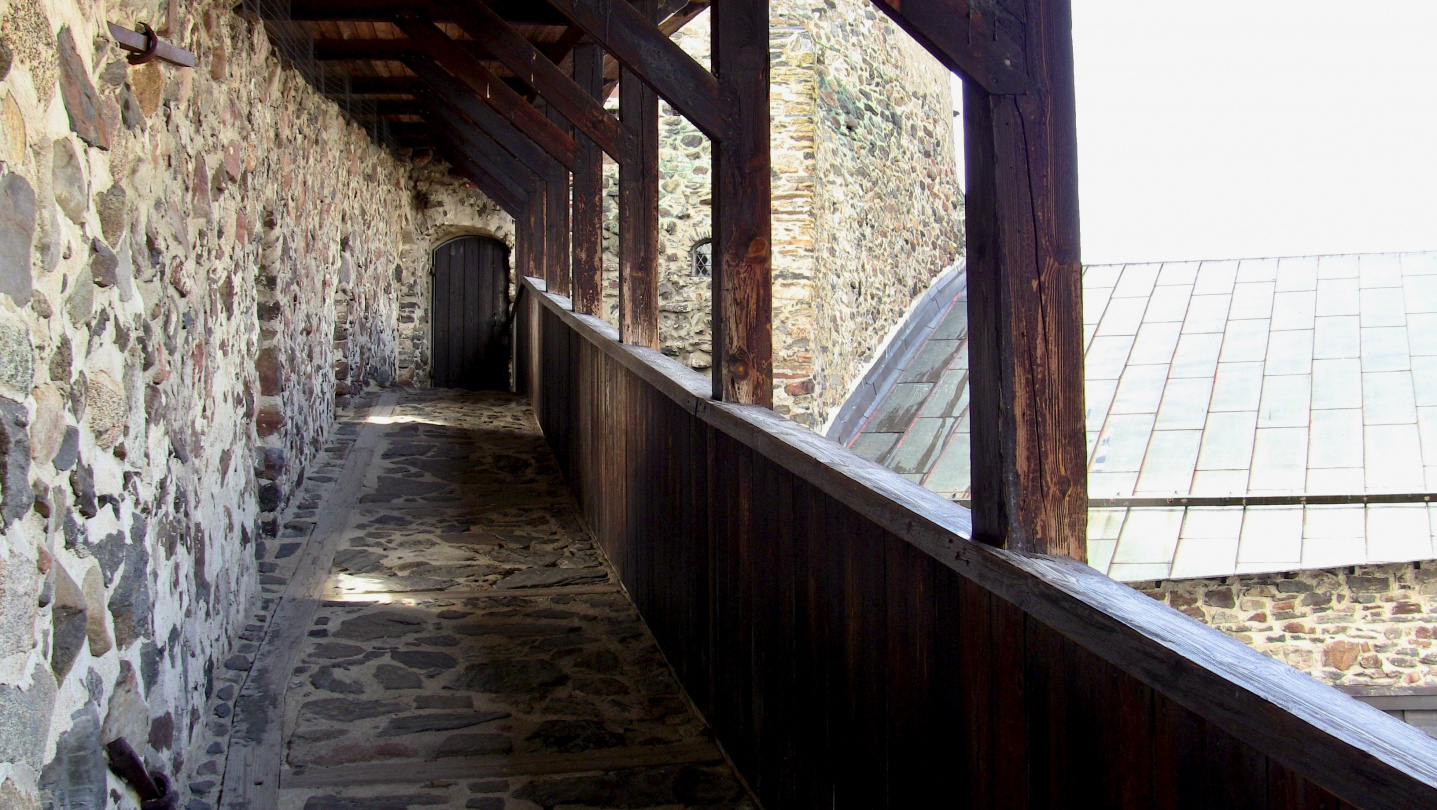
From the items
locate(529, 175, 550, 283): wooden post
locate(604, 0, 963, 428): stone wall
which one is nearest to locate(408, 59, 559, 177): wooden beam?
locate(529, 175, 550, 283): wooden post

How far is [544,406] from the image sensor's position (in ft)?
26.3

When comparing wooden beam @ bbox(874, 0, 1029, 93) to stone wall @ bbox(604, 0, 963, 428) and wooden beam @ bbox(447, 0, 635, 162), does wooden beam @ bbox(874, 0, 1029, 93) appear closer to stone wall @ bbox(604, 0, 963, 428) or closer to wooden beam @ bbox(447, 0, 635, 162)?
wooden beam @ bbox(447, 0, 635, 162)

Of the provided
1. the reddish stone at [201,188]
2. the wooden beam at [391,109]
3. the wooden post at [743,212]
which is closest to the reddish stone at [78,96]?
the reddish stone at [201,188]

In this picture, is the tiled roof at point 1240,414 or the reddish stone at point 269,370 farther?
the tiled roof at point 1240,414

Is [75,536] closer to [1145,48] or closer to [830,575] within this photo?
[830,575]

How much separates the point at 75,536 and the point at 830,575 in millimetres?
1423

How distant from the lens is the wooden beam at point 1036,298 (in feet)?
5.39

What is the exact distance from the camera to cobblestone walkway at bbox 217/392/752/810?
2.96 meters

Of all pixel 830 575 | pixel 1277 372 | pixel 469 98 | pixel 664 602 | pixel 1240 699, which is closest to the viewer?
pixel 1240 699

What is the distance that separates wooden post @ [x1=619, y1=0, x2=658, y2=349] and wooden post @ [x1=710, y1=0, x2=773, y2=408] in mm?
1535

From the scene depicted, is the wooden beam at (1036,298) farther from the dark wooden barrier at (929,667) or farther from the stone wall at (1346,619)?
the stone wall at (1346,619)

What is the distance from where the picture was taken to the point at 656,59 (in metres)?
3.61

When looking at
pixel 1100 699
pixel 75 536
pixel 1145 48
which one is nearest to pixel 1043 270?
pixel 1100 699

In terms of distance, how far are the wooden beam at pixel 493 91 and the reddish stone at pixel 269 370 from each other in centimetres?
197
